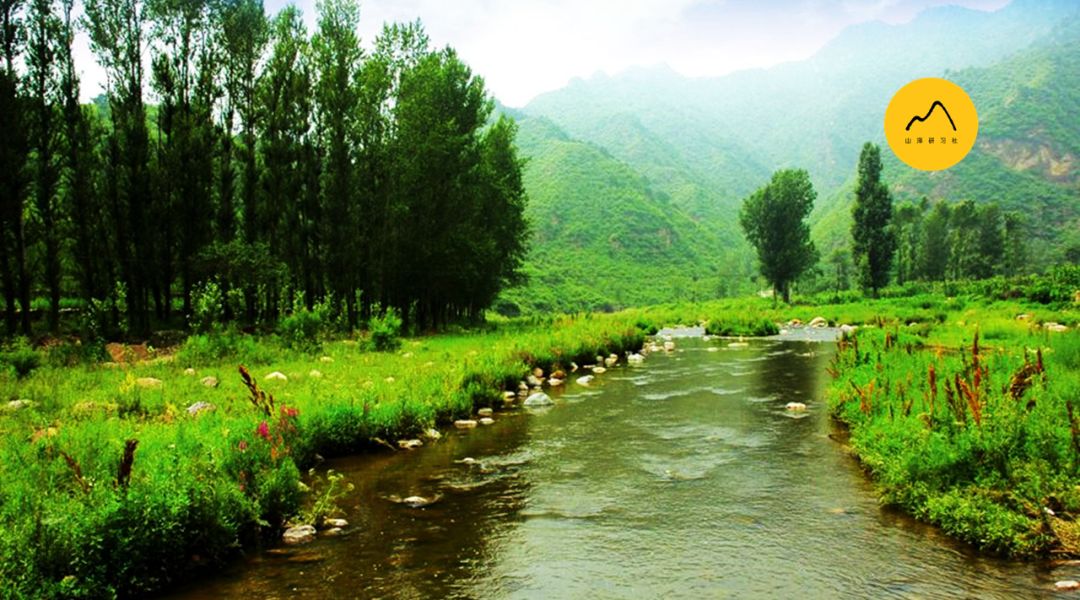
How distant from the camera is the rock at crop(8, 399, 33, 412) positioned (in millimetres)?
12164

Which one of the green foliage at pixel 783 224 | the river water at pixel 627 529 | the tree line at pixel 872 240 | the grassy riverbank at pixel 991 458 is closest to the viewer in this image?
the river water at pixel 627 529

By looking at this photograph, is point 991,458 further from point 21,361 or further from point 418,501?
point 21,361

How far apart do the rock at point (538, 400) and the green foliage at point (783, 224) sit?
72789mm

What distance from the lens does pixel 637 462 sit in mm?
11969

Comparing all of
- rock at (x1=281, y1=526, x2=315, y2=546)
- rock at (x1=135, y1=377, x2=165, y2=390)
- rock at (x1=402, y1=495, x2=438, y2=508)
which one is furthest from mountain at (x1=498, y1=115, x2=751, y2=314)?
rock at (x1=281, y1=526, x2=315, y2=546)

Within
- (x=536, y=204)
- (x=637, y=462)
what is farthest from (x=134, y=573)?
(x=536, y=204)

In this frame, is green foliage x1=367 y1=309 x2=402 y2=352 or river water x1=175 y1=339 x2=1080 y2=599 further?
green foliage x1=367 y1=309 x2=402 y2=352

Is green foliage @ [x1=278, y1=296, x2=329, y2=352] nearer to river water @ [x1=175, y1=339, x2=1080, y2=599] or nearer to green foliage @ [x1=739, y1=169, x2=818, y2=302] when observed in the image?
river water @ [x1=175, y1=339, x2=1080, y2=599]

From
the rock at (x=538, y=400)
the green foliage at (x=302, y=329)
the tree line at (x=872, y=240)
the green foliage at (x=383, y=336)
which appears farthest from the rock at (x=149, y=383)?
the tree line at (x=872, y=240)

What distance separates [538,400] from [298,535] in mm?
10213

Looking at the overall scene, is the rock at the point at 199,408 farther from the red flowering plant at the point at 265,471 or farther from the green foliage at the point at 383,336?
the green foliage at the point at 383,336

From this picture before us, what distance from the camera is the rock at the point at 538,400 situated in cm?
1792

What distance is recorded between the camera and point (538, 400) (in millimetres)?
18031

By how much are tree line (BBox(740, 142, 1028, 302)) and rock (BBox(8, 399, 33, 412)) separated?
265 feet
